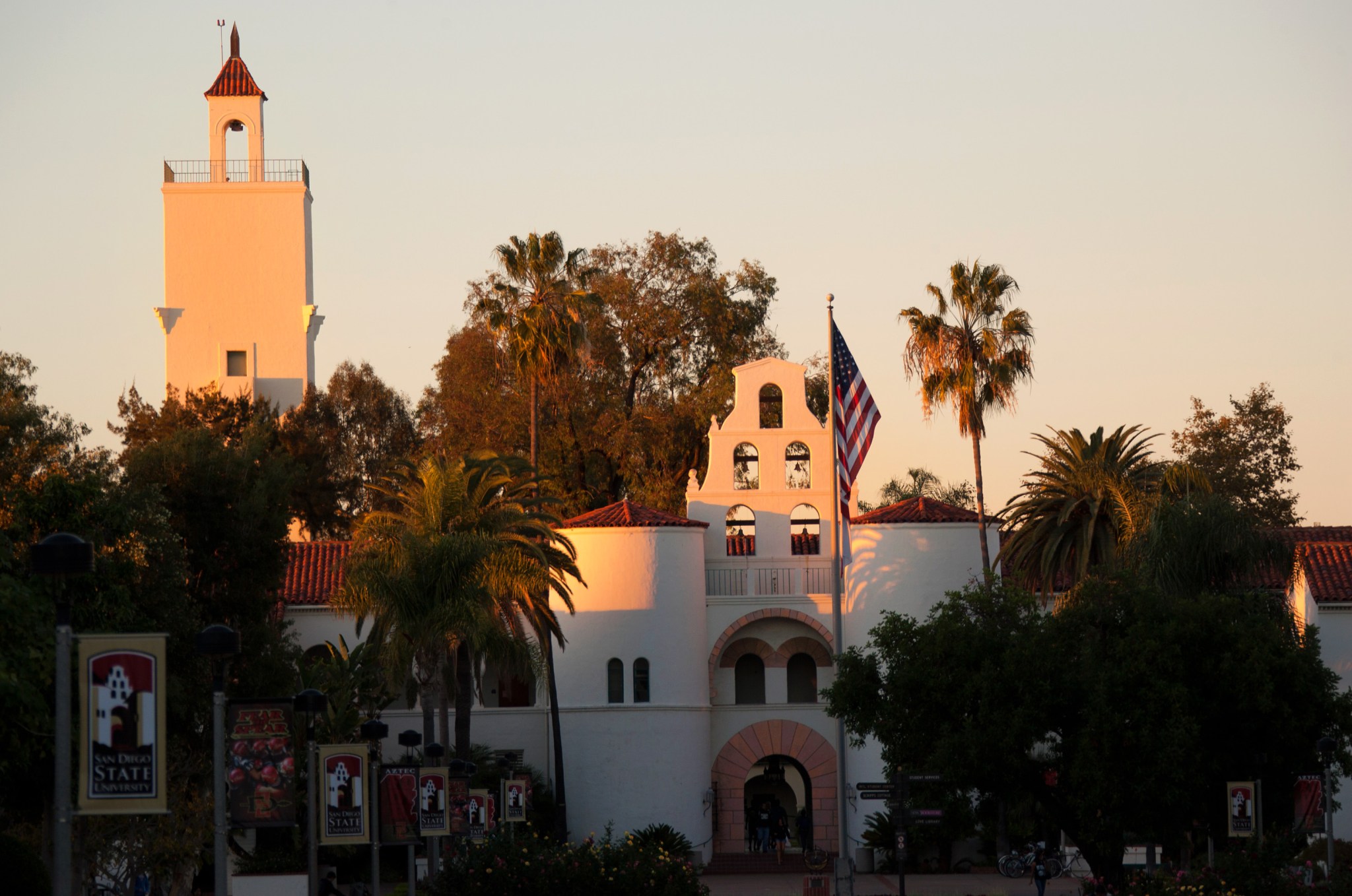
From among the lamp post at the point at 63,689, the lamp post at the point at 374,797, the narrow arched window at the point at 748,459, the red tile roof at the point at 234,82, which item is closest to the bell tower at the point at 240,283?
the red tile roof at the point at 234,82

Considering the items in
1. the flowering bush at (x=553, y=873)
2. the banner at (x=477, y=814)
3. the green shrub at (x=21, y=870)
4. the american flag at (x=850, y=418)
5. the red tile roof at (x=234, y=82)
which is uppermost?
the red tile roof at (x=234, y=82)

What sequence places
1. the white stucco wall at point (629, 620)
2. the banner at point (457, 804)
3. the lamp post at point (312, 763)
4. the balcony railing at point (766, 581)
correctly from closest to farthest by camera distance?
the lamp post at point (312, 763)
the banner at point (457, 804)
the white stucco wall at point (629, 620)
the balcony railing at point (766, 581)

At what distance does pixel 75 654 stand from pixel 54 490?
695cm

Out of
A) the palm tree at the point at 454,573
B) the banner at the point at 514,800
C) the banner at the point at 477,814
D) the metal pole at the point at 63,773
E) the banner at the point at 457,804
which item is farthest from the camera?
the palm tree at the point at 454,573

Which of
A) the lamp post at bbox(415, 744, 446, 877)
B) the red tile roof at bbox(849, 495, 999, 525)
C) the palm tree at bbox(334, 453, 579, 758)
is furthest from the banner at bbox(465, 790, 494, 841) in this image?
the red tile roof at bbox(849, 495, 999, 525)

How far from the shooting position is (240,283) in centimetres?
5853

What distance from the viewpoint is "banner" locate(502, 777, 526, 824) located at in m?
31.8

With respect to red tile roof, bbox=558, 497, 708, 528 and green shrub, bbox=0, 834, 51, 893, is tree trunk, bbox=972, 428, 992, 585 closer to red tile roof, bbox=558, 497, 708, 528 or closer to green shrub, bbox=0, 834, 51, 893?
red tile roof, bbox=558, 497, 708, 528

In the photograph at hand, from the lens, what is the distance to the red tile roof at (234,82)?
59.9m

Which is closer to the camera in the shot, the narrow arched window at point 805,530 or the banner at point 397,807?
the banner at point 397,807

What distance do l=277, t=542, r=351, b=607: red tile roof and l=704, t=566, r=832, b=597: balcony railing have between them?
33.0 ft

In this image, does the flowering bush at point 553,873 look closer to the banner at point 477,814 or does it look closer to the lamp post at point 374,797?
the banner at point 477,814

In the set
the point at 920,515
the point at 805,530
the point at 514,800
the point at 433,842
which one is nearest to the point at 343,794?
the point at 433,842

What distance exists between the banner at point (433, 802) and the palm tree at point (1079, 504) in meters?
21.3
